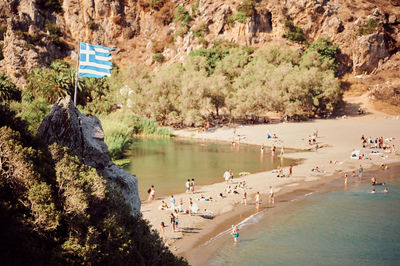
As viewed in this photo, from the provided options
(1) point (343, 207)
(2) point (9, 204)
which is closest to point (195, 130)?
(1) point (343, 207)

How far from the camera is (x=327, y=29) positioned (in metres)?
93.6

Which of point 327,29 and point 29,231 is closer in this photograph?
point 29,231

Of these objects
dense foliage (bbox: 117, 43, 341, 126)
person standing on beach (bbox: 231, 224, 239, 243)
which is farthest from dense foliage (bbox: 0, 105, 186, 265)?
dense foliage (bbox: 117, 43, 341, 126)

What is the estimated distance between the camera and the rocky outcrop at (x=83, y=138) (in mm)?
11320

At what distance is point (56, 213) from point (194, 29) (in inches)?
3719

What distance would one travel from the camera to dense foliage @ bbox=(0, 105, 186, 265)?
771 centimetres

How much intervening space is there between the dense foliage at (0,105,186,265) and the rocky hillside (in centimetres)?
7945

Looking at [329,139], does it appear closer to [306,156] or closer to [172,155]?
[306,156]

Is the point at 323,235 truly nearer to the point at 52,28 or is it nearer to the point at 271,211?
the point at 271,211

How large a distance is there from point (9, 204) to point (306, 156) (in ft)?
137

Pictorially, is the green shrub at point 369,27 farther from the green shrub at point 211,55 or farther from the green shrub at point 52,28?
the green shrub at point 52,28

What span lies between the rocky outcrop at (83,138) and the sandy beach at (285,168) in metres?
7.66

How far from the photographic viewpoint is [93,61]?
63.3 feet

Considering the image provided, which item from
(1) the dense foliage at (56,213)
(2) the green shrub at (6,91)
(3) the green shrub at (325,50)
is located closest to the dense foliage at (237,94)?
(3) the green shrub at (325,50)
